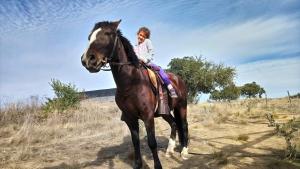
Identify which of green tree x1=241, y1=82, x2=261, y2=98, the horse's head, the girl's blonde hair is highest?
green tree x1=241, y1=82, x2=261, y2=98

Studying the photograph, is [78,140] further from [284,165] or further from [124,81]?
[284,165]

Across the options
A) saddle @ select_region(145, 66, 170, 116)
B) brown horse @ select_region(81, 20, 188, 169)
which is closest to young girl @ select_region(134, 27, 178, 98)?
saddle @ select_region(145, 66, 170, 116)

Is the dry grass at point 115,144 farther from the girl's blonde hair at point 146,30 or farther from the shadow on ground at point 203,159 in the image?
the girl's blonde hair at point 146,30

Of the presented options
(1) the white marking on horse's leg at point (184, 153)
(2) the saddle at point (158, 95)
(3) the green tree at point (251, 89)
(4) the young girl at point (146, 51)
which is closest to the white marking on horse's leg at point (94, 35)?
(2) the saddle at point (158, 95)

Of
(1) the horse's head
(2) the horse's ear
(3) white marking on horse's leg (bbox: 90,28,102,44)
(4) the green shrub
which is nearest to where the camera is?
(1) the horse's head

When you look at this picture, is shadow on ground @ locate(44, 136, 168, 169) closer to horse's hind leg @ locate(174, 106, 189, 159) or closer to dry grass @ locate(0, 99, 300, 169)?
dry grass @ locate(0, 99, 300, 169)

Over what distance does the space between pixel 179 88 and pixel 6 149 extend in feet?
17.2

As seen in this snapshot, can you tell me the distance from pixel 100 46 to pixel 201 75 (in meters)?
39.9

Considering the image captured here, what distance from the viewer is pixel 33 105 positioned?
1802 cm

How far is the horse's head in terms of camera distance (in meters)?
5.70

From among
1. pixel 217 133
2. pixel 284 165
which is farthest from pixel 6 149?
pixel 284 165

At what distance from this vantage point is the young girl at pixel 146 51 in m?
7.82

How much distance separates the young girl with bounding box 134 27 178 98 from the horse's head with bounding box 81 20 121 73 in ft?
4.92

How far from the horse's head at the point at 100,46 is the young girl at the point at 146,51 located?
1500 millimetres
